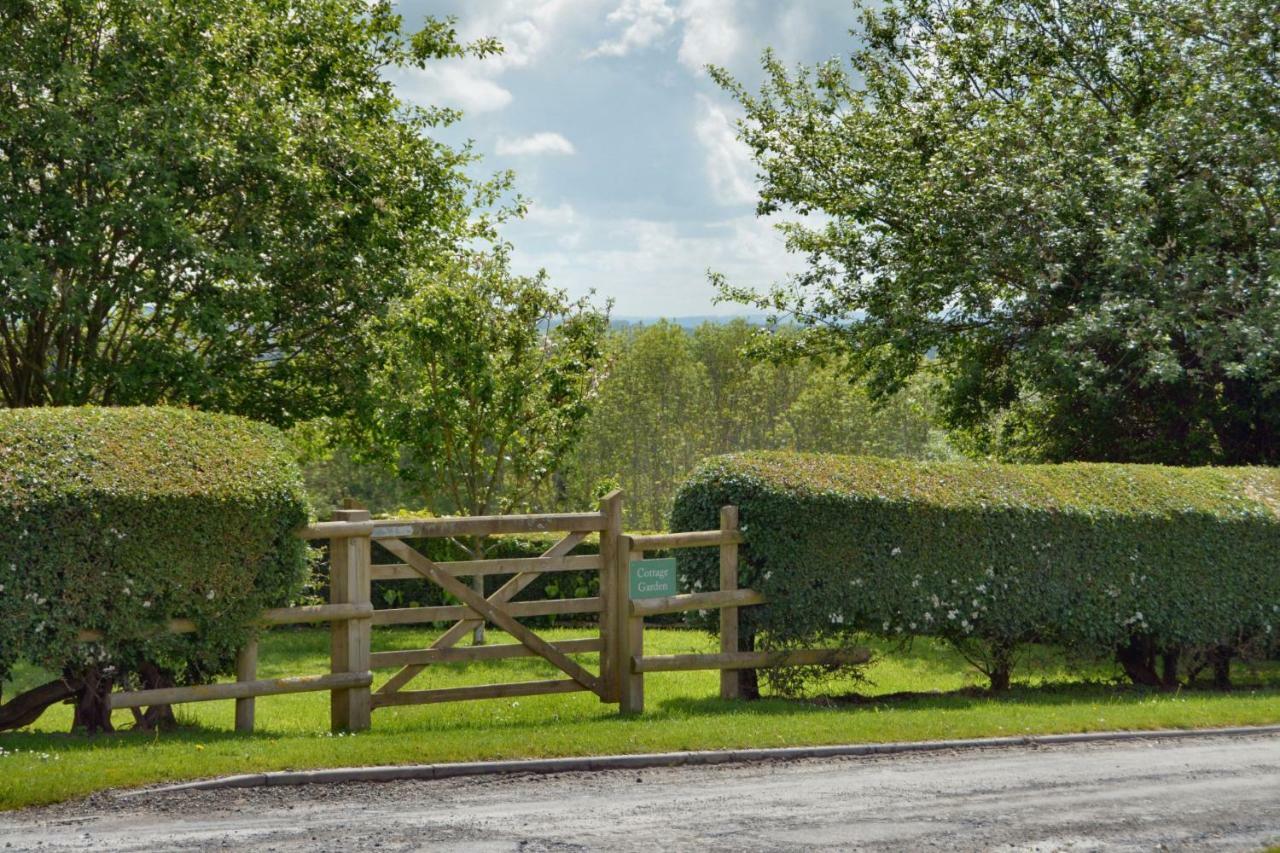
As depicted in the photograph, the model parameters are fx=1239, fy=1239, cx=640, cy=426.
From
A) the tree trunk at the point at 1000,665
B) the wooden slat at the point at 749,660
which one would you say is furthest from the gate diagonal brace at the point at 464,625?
the tree trunk at the point at 1000,665

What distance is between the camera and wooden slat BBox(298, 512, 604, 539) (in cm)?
1103

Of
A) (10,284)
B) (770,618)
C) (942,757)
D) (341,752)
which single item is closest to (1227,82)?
(770,618)

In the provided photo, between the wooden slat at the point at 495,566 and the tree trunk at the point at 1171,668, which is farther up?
the wooden slat at the point at 495,566

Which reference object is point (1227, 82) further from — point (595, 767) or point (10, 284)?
point (10, 284)

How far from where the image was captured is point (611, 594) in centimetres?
1232

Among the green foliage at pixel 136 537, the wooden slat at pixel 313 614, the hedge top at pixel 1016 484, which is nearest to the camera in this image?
the green foliage at pixel 136 537

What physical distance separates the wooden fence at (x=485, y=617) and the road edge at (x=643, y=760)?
6.32 ft

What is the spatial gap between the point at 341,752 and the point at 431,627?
17647 millimetres

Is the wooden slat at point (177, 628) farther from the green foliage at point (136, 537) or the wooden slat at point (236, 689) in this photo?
the wooden slat at point (236, 689)

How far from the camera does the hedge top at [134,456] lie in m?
9.81

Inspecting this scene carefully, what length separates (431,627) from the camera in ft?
88.5

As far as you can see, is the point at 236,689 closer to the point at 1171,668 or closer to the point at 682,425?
the point at 1171,668

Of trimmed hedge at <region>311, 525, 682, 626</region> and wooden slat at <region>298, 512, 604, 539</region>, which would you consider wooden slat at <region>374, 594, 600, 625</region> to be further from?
trimmed hedge at <region>311, 525, 682, 626</region>

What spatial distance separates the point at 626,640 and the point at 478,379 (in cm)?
1102
